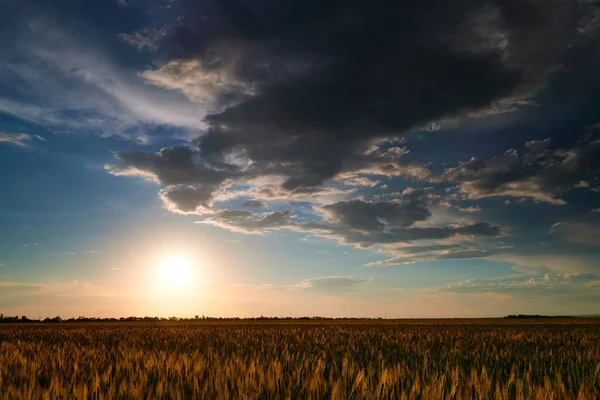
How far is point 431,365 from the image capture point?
6.25 m

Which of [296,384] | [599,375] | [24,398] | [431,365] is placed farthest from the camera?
[431,365]

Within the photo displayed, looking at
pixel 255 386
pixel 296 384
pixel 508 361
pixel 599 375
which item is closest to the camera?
pixel 255 386

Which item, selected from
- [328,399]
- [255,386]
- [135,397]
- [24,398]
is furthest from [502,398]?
[24,398]

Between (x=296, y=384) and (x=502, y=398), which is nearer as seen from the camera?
(x=502, y=398)

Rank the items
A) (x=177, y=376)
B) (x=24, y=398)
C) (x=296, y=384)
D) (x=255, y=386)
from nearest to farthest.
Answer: (x=24, y=398), (x=255, y=386), (x=296, y=384), (x=177, y=376)

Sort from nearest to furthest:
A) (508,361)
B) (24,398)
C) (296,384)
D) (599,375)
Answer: (24,398), (296,384), (599,375), (508,361)

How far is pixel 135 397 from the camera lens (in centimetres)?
327

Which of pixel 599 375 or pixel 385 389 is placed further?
pixel 599 375

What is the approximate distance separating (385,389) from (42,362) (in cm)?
524

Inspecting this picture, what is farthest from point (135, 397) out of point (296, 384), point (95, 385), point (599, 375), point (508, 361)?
point (508, 361)

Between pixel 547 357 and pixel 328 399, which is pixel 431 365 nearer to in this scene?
pixel 547 357

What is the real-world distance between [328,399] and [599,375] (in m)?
4.07

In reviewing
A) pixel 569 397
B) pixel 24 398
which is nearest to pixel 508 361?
pixel 569 397

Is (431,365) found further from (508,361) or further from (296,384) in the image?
(296,384)
